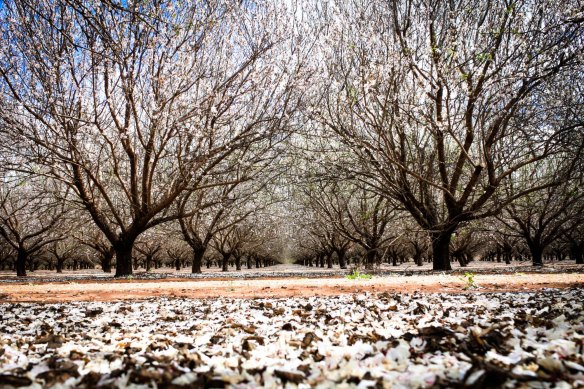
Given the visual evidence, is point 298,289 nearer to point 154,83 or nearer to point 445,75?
point 445,75

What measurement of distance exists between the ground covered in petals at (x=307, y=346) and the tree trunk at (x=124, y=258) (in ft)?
36.4

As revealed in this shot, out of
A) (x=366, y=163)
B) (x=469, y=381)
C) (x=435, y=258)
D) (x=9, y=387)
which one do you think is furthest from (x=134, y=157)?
(x=469, y=381)

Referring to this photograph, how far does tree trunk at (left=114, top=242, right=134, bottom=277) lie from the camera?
54.0ft

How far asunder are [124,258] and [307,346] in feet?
49.7

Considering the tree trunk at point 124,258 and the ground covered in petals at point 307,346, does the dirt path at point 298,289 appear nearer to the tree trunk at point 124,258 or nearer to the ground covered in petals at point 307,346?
the ground covered in petals at point 307,346

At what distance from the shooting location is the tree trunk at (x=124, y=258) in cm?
1645

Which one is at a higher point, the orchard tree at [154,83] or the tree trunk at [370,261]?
the orchard tree at [154,83]

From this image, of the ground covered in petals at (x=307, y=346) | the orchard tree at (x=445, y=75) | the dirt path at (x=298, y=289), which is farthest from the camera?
the orchard tree at (x=445, y=75)

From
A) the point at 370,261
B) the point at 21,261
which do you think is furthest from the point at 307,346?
the point at 21,261

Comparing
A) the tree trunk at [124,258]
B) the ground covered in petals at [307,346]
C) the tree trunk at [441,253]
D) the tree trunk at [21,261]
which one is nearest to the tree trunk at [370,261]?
the tree trunk at [441,253]

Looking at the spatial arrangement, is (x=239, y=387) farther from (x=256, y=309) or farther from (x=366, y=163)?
(x=366, y=163)

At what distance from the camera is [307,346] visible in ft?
11.1

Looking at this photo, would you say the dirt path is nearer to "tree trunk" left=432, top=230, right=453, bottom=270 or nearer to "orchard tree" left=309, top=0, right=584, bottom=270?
"orchard tree" left=309, top=0, right=584, bottom=270

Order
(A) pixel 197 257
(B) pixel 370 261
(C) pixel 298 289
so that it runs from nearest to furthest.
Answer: (C) pixel 298 289 → (B) pixel 370 261 → (A) pixel 197 257
